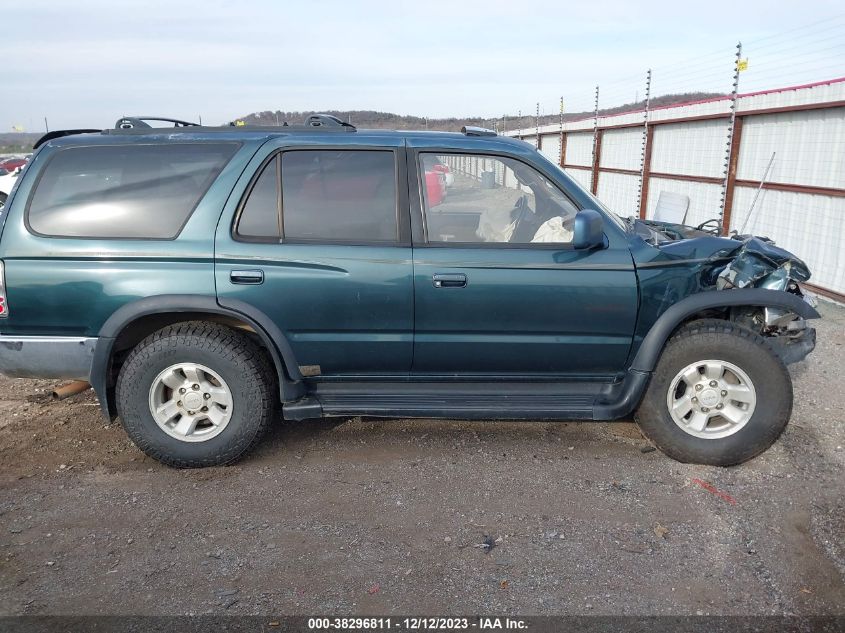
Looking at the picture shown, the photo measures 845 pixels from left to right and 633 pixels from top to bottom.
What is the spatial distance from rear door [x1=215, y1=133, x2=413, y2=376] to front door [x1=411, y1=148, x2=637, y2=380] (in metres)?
0.15

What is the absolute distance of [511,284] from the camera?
3615 millimetres

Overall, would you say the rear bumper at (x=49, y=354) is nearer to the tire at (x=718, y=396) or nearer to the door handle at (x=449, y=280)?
the door handle at (x=449, y=280)

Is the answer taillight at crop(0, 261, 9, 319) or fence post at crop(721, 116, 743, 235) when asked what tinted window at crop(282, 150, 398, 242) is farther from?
fence post at crop(721, 116, 743, 235)

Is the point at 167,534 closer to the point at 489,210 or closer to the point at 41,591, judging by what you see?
the point at 41,591

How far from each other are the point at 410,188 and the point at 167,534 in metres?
2.22

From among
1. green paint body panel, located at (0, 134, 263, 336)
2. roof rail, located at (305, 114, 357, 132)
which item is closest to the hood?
roof rail, located at (305, 114, 357, 132)

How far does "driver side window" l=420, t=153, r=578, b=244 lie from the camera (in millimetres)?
3744

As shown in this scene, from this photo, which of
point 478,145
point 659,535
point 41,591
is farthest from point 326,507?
point 478,145

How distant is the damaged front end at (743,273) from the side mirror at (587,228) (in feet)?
1.26

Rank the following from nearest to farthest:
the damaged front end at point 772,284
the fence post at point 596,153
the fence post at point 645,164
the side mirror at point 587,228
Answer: the side mirror at point 587,228 < the damaged front end at point 772,284 < the fence post at point 645,164 < the fence post at point 596,153

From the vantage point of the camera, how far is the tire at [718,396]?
12.1ft

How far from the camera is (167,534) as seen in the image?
3168 mm

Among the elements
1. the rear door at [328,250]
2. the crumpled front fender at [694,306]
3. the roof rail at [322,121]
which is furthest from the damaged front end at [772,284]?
the roof rail at [322,121]

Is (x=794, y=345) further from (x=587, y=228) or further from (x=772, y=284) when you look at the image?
(x=587, y=228)
